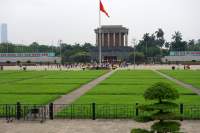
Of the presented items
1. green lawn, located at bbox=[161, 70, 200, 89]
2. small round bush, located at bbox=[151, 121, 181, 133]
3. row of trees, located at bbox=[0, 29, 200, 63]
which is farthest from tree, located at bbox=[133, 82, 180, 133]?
row of trees, located at bbox=[0, 29, 200, 63]

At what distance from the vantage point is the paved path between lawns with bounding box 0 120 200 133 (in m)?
15.7

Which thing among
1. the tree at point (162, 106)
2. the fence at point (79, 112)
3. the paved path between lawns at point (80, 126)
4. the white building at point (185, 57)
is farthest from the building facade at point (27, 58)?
the tree at point (162, 106)

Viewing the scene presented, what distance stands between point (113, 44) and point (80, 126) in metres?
132

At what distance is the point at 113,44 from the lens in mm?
147875

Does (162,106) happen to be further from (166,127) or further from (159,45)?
(159,45)

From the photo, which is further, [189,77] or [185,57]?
[185,57]

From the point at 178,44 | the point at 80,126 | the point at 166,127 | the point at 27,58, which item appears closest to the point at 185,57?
Result: the point at 178,44

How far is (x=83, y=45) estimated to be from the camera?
169 meters

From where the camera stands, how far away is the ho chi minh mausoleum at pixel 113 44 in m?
142

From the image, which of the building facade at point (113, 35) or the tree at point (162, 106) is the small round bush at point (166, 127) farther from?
the building facade at point (113, 35)

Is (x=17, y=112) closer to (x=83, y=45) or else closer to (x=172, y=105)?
(x=172, y=105)

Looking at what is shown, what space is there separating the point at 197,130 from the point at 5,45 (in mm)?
149667

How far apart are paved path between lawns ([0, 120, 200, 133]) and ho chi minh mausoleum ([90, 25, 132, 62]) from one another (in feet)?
405

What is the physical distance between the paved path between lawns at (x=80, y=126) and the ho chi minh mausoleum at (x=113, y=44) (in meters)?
124
